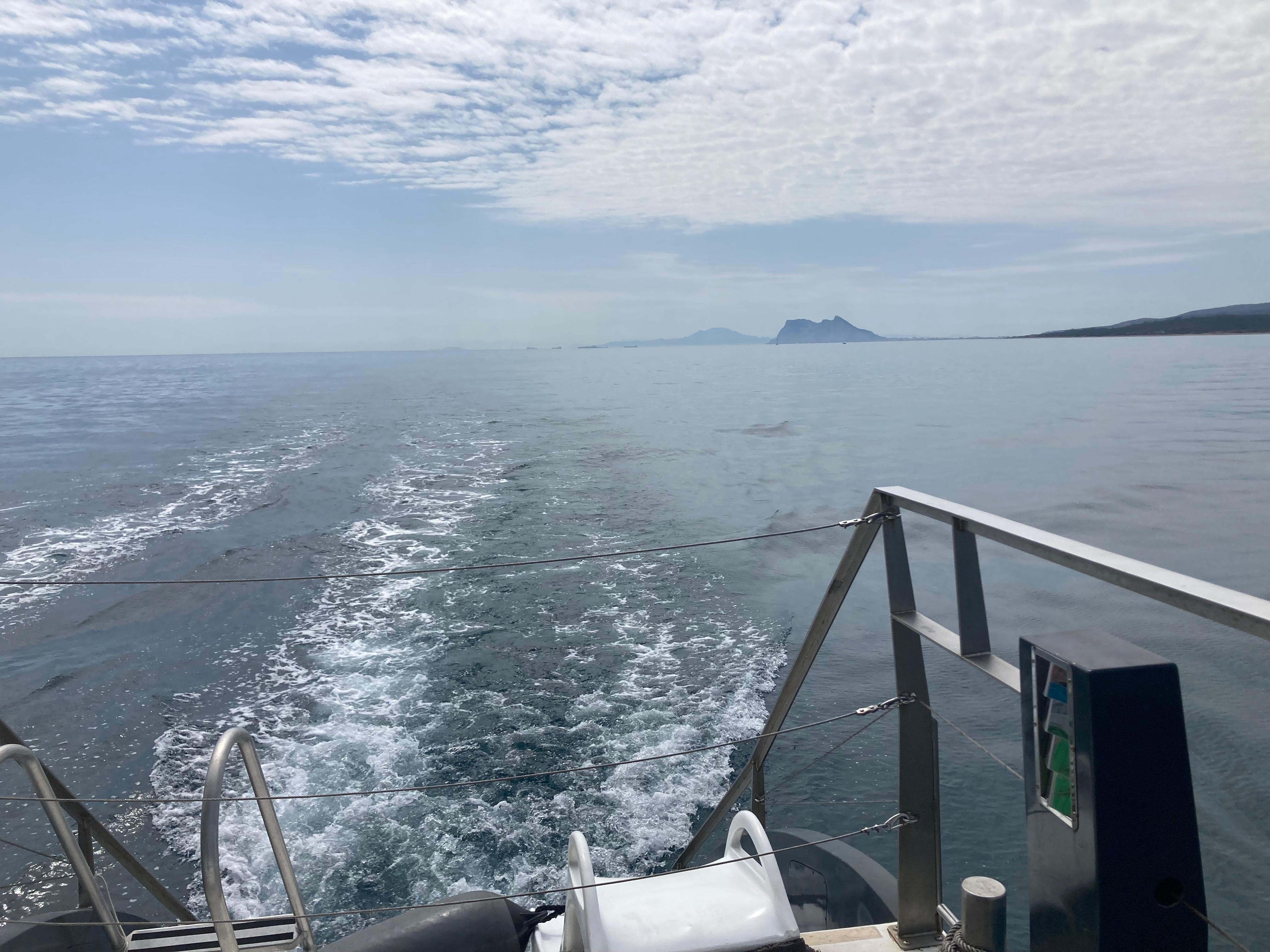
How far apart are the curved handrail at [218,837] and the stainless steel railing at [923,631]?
1.52 meters

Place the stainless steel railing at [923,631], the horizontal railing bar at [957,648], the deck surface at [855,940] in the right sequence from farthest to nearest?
the deck surface at [855,940], the horizontal railing bar at [957,648], the stainless steel railing at [923,631]

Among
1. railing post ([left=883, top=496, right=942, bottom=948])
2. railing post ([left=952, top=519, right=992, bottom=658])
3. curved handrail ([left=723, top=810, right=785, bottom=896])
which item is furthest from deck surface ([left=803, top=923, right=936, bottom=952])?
railing post ([left=952, top=519, right=992, bottom=658])

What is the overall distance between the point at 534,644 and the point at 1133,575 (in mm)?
8132

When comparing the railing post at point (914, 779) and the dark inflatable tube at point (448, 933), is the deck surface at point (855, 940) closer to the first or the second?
the railing post at point (914, 779)

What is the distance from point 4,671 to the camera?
29.3 ft

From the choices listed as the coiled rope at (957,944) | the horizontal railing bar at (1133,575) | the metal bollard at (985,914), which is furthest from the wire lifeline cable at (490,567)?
the coiled rope at (957,944)

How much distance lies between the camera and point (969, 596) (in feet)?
5.71

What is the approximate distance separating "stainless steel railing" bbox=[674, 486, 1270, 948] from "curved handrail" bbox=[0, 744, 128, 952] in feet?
6.85

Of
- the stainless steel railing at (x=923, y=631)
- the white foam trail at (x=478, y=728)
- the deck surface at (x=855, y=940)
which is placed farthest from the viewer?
the white foam trail at (x=478, y=728)

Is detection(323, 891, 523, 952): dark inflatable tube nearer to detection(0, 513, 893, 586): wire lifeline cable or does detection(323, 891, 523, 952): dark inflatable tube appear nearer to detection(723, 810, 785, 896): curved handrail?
detection(723, 810, 785, 896): curved handrail

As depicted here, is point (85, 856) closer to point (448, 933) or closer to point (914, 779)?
point (448, 933)

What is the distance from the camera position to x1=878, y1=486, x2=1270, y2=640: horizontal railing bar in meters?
1.06

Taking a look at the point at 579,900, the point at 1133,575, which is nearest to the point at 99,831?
the point at 579,900

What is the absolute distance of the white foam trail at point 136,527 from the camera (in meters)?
12.2
